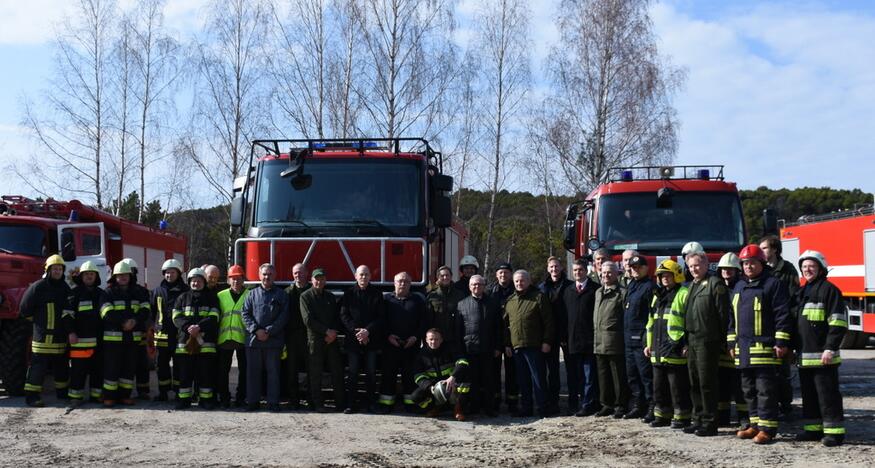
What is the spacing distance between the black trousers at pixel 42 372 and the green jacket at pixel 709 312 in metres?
7.24

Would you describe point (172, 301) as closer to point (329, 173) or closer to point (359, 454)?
point (329, 173)

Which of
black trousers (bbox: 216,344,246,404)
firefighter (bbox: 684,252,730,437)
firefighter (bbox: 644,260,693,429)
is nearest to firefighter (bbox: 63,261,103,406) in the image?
black trousers (bbox: 216,344,246,404)

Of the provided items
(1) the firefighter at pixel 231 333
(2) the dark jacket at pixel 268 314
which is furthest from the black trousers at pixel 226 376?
(2) the dark jacket at pixel 268 314

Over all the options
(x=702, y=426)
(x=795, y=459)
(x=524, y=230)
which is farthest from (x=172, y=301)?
(x=524, y=230)

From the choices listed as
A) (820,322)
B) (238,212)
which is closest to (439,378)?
(238,212)

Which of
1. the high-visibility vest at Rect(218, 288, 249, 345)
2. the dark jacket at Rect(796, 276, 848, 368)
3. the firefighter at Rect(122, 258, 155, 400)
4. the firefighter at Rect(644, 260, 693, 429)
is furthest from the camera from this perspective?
the firefighter at Rect(122, 258, 155, 400)

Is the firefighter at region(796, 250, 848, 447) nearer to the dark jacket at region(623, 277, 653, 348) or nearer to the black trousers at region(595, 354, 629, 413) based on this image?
the dark jacket at region(623, 277, 653, 348)

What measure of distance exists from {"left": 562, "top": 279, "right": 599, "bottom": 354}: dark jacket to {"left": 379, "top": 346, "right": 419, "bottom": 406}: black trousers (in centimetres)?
178

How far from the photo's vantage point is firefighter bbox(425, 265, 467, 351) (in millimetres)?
9922

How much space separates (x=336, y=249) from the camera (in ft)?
33.2

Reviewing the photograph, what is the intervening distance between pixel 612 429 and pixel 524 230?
3181cm

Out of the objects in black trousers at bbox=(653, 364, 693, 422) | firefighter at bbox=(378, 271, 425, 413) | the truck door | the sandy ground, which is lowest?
the sandy ground

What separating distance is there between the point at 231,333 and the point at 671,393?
495cm

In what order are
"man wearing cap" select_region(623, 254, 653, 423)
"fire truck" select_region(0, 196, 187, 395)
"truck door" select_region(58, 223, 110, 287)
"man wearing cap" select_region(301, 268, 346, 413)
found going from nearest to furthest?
1. "man wearing cap" select_region(623, 254, 653, 423)
2. "man wearing cap" select_region(301, 268, 346, 413)
3. "fire truck" select_region(0, 196, 187, 395)
4. "truck door" select_region(58, 223, 110, 287)
